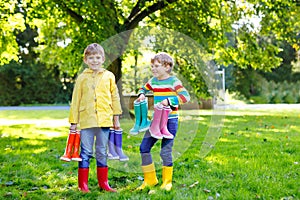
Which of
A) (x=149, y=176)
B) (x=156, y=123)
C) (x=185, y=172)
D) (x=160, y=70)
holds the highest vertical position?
(x=160, y=70)

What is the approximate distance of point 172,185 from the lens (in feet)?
14.8

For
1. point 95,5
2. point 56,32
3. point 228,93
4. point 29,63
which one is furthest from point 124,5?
point 228,93

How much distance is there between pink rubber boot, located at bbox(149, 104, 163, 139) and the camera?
13.7 feet

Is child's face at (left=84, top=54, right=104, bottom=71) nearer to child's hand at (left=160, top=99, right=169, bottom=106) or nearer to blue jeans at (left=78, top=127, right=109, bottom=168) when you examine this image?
blue jeans at (left=78, top=127, right=109, bottom=168)

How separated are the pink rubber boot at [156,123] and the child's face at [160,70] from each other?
0.37 m

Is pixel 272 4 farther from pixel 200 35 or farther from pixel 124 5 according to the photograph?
pixel 124 5

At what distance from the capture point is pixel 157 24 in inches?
483

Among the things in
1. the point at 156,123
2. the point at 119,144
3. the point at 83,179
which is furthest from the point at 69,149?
the point at 156,123

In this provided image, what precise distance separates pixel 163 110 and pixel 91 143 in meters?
0.88

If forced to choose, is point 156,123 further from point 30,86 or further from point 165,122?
point 30,86

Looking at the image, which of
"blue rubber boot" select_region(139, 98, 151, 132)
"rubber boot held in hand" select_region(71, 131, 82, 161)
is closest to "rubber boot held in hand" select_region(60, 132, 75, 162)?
"rubber boot held in hand" select_region(71, 131, 82, 161)

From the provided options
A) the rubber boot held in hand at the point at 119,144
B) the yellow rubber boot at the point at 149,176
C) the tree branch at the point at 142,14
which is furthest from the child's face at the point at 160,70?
the tree branch at the point at 142,14

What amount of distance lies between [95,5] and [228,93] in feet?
79.1

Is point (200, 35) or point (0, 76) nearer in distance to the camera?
point (200, 35)
